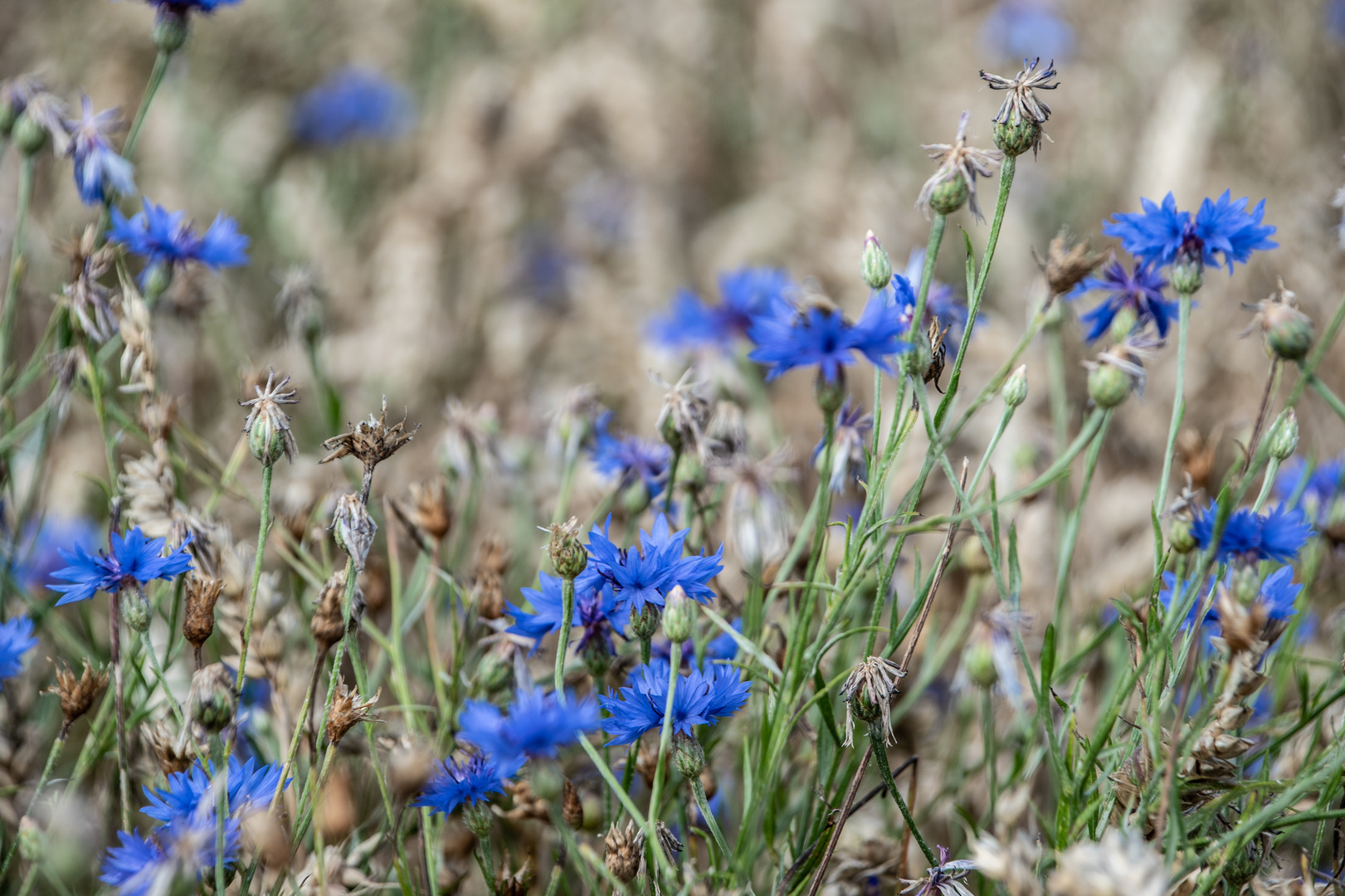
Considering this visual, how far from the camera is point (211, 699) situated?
0.85m

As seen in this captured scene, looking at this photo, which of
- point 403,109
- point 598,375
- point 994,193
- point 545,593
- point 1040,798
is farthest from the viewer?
point 403,109

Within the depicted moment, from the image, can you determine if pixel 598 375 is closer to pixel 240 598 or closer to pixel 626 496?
pixel 626 496

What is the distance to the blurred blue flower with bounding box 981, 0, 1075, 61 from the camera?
3.20m

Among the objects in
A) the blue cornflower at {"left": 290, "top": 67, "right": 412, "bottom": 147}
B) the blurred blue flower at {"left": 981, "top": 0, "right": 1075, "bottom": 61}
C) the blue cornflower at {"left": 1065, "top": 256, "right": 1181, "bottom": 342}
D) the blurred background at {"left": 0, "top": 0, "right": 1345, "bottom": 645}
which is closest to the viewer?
the blue cornflower at {"left": 1065, "top": 256, "right": 1181, "bottom": 342}

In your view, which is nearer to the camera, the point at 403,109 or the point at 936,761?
the point at 936,761

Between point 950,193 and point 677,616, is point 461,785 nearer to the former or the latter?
point 677,616

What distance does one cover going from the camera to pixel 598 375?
221 centimetres

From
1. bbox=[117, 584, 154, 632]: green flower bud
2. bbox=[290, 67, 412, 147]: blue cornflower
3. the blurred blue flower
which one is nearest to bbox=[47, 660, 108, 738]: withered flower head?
bbox=[117, 584, 154, 632]: green flower bud

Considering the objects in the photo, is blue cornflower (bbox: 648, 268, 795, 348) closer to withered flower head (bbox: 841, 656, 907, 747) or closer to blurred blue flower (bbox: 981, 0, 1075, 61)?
withered flower head (bbox: 841, 656, 907, 747)

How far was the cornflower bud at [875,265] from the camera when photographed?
0.91 metres

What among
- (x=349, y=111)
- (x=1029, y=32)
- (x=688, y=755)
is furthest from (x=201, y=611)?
(x=1029, y=32)

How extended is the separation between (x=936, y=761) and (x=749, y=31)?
2501 millimetres

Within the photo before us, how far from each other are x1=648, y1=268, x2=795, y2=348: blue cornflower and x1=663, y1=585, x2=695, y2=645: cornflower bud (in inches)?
29.5

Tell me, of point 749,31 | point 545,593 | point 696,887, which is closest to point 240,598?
point 545,593
